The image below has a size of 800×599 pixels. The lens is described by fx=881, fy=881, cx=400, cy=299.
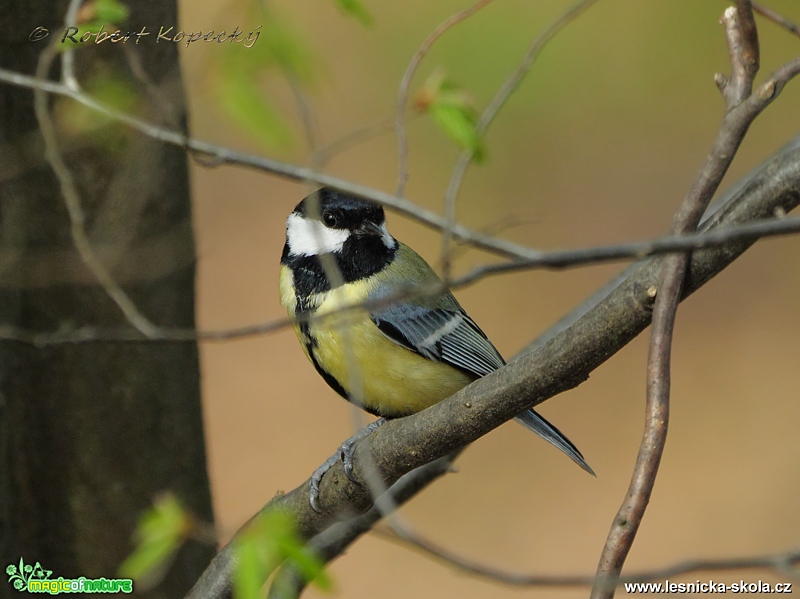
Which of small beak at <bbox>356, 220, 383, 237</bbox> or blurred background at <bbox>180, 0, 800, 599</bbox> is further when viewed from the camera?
blurred background at <bbox>180, 0, 800, 599</bbox>

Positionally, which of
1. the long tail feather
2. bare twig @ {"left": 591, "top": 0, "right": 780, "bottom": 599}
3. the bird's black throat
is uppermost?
the bird's black throat

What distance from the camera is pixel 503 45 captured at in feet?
18.9

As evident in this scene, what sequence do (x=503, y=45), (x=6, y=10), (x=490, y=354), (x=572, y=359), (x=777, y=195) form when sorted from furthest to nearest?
(x=503, y=45)
(x=490, y=354)
(x=6, y=10)
(x=572, y=359)
(x=777, y=195)

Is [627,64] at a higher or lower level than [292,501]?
higher

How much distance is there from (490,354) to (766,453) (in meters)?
3.01

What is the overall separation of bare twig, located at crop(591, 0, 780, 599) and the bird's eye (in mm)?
1381

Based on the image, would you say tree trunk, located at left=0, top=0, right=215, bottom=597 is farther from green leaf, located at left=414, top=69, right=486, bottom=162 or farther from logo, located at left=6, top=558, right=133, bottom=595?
green leaf, located at left=414, top=69, right=486, bottom=162

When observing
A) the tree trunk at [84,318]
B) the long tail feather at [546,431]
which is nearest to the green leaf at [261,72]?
the tree trunk at [84,318]

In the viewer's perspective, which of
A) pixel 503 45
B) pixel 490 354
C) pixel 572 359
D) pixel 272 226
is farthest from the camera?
pixel 272 226

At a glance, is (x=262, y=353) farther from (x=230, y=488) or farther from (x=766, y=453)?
(x=766, y=453)

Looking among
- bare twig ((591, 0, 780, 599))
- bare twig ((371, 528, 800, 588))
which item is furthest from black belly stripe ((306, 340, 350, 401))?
bare twig ((371, 528, 800, 588))

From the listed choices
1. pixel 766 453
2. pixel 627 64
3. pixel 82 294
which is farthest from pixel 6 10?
pixel 627 64

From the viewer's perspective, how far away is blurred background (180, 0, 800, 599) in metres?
5.10

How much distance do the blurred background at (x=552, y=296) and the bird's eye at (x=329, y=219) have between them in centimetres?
158
